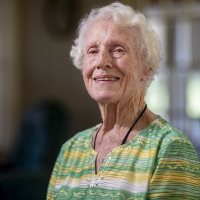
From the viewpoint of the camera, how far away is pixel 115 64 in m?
1.55

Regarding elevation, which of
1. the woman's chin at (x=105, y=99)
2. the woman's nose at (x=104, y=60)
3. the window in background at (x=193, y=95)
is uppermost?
the woman's nose at (x=104, y=60)

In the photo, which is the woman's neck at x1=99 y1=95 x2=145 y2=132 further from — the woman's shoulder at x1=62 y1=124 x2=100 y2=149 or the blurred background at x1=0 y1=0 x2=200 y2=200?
the blurred background at x1=0 y1=0 x2=200 y2=200

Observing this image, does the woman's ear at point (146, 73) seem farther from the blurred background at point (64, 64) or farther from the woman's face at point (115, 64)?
the blurred background at point (64, 64)

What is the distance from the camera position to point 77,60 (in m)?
1.69

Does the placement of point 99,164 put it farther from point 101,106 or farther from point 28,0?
point 28,0

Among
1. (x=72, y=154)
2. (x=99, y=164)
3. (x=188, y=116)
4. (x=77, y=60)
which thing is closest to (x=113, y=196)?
(x=99, y=164)

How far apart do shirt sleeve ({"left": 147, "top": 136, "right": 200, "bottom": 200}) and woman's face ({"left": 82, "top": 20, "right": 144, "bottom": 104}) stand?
229mm

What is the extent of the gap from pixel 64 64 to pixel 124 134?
3.85 meters

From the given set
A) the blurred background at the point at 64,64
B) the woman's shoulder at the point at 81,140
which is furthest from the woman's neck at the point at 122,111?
the blurred background at the point at 64,64

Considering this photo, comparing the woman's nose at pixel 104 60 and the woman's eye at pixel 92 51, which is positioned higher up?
the woman's eye at pixel 92 51

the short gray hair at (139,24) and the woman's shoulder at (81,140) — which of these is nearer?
the short gray hair at (139,24)

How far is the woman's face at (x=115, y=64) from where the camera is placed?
5.05 feet

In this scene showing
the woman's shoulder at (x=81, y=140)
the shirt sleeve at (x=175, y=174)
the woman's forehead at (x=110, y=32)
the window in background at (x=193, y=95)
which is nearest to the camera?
the shirt sleeve at (x=175, y=174)

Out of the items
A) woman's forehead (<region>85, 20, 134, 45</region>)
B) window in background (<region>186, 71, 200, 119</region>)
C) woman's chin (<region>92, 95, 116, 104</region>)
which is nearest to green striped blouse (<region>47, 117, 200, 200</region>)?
woman's chin (<region>92, 95, 116, 104</region>)
